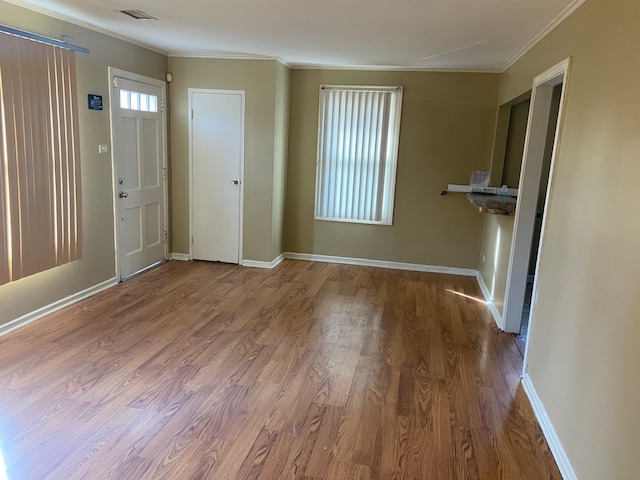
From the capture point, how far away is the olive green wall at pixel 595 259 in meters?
1.73

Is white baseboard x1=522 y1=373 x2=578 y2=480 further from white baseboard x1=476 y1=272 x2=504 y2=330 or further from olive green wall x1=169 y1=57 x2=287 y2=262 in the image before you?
olive green wall x1=169 y1=57 x2=287 y2=262

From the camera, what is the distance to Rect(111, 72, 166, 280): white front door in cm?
445

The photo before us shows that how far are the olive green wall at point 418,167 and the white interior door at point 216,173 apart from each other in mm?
750

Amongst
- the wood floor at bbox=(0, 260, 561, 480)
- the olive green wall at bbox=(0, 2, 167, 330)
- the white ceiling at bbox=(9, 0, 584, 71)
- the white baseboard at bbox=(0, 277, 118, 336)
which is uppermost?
the white ceiling at bbox=(9, 0, 584, 71)

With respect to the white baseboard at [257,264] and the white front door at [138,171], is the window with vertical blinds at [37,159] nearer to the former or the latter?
the white front door at [138,171]

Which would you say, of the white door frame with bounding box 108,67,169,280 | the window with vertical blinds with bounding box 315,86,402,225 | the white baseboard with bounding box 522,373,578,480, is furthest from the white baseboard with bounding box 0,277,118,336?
the white baseboard with bounding box 522,373,578,480

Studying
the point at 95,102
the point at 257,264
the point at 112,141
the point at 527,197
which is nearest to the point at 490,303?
the point at 527,197

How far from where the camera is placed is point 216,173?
540 cm

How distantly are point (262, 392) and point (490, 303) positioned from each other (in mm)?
2716

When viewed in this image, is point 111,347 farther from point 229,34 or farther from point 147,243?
point 229,34

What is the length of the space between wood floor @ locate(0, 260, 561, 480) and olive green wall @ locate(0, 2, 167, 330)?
0.21m

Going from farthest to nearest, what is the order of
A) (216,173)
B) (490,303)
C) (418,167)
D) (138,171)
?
(418,167) < (216,173) < (138,171) < (490,303)

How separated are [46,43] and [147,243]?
7.54 ft

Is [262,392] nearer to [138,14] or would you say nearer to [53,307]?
[53,307]
